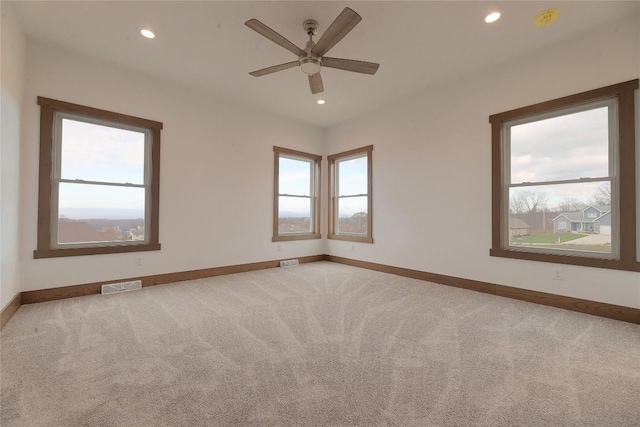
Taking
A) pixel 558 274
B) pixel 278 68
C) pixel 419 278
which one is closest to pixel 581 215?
pixel 558 274

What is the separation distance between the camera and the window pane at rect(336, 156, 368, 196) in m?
5.41

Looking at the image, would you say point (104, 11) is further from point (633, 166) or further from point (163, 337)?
point (633, 166)

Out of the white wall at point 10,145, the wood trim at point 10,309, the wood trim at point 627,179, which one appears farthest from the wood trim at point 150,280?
the wood trim at point 627,179

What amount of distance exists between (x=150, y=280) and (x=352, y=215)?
11.9 feet

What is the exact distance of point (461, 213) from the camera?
391 cm

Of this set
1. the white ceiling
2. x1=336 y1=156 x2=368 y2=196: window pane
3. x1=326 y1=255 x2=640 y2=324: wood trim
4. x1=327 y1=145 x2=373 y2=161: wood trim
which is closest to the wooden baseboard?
x1=326 y1=255 x2=640 y2=324: wood trim

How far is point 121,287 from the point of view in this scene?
11.7 ft

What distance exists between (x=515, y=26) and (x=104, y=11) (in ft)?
13.3

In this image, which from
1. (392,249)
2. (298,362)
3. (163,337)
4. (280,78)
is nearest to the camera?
(298,362)

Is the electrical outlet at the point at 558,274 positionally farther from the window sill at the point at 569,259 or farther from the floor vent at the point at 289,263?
the floor vent at the point at 289,263

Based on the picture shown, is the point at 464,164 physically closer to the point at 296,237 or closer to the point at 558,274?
the point at 558,274

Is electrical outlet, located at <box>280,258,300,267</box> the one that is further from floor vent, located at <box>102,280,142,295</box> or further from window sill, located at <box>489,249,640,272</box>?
window sill, located at <box>489,249,640,272</box>

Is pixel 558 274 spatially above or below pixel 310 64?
below

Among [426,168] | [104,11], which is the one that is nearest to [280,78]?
[104,11]
